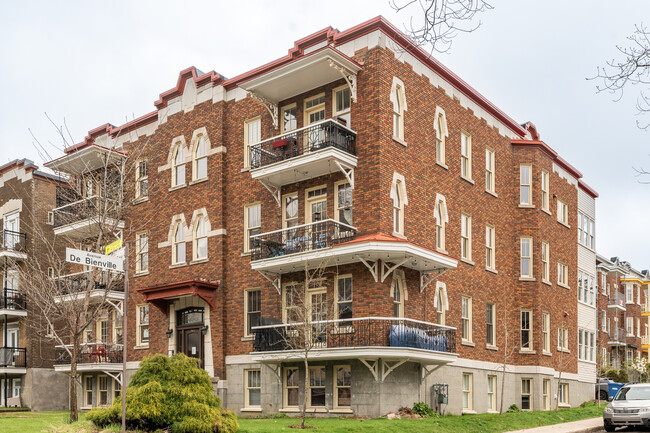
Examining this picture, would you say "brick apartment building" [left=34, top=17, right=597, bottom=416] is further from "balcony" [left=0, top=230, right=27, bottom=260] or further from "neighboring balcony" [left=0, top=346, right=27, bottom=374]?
"balcony" [left=0, top=230, right=27, bottom=260]

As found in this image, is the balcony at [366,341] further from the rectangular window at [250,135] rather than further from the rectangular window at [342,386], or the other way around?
the rectangular window at [250,135]

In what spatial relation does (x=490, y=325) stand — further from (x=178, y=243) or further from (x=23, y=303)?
(x=23, y=303)

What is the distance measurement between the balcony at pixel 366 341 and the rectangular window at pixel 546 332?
32.1ft

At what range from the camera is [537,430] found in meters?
22.8

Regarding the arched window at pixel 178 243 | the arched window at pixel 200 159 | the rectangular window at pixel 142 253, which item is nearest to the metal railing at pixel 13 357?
the rectangular window at pixel 142 253

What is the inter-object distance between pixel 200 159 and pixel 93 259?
17328mm

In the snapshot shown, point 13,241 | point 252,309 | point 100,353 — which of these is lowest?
point 100,353

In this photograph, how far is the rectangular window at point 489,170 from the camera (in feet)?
106

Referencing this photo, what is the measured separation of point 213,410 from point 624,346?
55.4 m

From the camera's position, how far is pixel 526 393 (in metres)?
32.0

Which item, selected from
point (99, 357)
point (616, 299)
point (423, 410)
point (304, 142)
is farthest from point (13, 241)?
point (616, 299)

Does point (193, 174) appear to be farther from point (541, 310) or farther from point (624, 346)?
point (624, 346)

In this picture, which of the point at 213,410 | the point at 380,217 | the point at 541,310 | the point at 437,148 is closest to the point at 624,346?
the point at 541,310

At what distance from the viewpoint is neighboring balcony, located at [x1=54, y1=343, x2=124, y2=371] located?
3147cm
